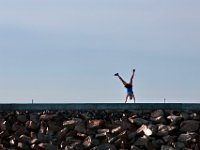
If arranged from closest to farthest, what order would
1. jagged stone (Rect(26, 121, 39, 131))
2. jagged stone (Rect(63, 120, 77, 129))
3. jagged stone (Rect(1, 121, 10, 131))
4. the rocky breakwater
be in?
the rocky breakwater → jagged stone (Rect(63, 120, 77, 129)) → jagged stone (Rect(26, 121, 39, 131)) → jagged stone (Rect(1, 121, 10, 131))

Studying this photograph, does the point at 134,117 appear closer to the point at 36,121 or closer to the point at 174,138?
the point at 174,138

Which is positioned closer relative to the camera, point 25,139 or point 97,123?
point 97,123

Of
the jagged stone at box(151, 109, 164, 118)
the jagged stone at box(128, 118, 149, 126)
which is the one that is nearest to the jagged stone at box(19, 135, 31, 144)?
the jagged stone at box(128, 118, 149, 126)

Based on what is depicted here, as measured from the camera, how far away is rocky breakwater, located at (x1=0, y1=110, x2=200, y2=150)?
18094 millimetres

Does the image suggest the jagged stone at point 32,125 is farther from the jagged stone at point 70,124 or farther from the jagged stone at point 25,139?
the jagged stone at point 70,124

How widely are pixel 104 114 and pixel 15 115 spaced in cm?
260

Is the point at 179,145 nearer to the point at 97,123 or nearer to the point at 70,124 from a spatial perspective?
the point at 97,123

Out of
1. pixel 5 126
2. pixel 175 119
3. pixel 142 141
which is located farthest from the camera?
pixel 5 126

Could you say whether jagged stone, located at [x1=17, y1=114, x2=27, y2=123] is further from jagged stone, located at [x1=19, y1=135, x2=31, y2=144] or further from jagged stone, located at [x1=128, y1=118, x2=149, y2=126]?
jagged stone, located at [x1=128, y1=118, x2=149, y2=126]

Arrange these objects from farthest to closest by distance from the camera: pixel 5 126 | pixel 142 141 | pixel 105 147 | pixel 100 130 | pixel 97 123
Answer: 1. pixel 5 126
2. pixel 97 123
3. pixel 100 130
4. pixel 105 147
5. pixel 142 141

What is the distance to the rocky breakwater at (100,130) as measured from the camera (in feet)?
59.4

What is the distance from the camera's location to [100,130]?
61.3 feet

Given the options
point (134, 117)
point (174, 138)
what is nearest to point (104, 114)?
point (134, 117)

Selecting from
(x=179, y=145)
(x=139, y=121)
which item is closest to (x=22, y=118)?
(x=139, y=121)
